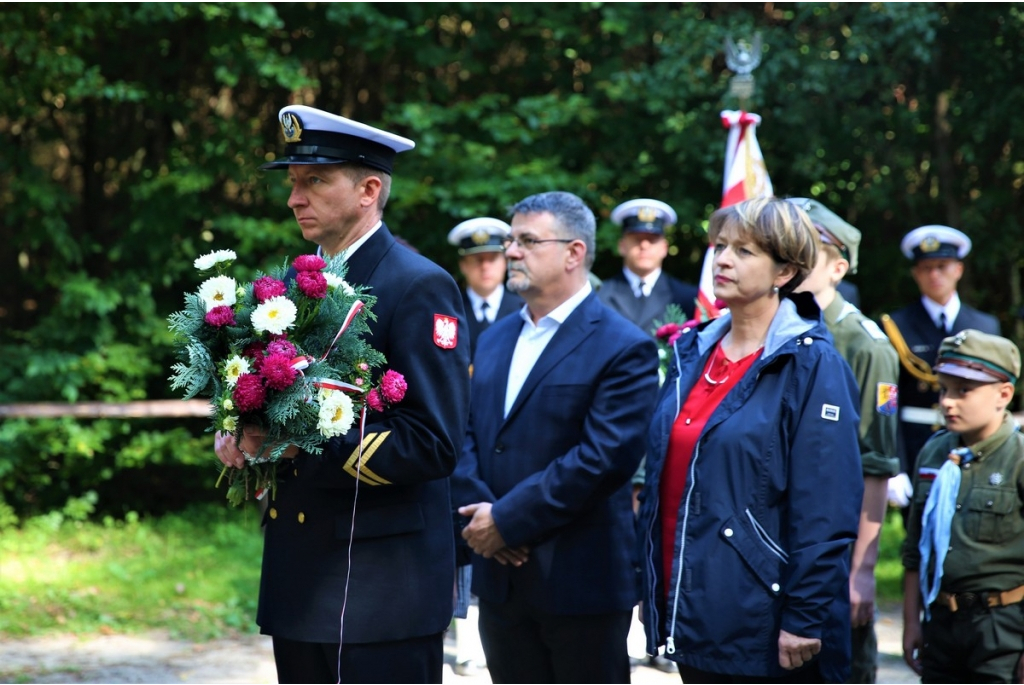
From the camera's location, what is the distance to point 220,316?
2855 mm

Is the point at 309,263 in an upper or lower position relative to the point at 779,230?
lower

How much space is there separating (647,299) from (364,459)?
187 inches

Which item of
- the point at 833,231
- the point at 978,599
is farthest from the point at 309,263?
the point at 833,231

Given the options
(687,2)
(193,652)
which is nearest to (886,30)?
(687,2)

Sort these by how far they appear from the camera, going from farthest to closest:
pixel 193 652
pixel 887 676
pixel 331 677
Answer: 1. pixel 193 652
2. pixel 887 676
3. pixel 331 677

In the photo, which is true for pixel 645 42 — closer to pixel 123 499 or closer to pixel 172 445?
pixel 172 445

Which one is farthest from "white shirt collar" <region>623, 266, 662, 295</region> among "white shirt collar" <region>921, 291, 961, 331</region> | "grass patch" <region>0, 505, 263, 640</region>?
"grass patch" <region>0, 505, 263, 640</region>

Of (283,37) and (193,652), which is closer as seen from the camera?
(193,652)

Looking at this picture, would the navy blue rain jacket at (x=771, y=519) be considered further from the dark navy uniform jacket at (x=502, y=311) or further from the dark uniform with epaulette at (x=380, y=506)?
the dark navy uniform jacket at (x=502, y=311)

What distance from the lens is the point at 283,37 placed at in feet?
33.9

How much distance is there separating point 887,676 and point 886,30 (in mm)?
5221

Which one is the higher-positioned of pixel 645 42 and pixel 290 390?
pixel 645 42

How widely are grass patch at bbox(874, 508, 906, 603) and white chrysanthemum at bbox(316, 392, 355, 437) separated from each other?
5181 mm

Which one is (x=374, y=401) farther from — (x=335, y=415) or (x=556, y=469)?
(x=556, y=469)
